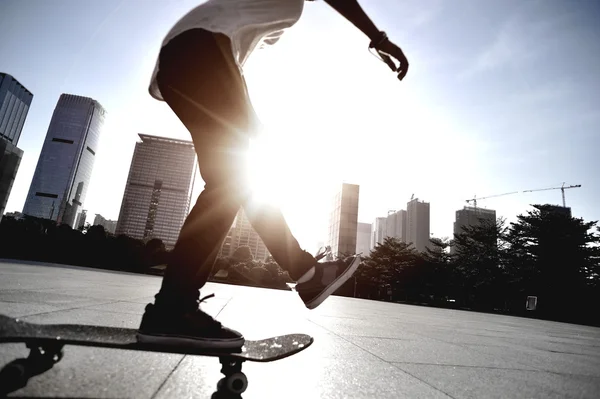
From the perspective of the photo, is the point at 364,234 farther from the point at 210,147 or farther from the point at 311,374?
the point at 210,147

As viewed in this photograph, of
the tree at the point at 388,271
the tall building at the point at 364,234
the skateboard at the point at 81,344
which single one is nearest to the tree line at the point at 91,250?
the tree at the point at 388,271

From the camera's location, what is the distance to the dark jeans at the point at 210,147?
1.32 m

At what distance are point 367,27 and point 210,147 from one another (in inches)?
41.8

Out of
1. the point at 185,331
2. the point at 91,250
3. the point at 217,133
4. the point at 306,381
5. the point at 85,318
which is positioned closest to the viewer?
the point at 185,331

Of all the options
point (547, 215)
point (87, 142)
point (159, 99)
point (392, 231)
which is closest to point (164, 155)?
point (87, 142)

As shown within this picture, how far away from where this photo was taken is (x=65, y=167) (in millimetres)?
130125

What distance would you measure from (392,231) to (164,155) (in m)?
113

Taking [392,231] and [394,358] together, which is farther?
[392,231]

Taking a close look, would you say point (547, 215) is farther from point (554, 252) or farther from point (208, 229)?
point (208, 229)

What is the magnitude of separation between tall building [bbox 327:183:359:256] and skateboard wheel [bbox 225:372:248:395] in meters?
58.5

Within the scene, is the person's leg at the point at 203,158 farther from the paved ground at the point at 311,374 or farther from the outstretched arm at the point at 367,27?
the outstretched arm at the point at 367,27

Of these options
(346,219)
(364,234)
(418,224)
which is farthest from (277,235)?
(364,234)

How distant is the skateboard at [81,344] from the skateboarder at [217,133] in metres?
0.11

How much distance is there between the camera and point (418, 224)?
11344 centimetres
